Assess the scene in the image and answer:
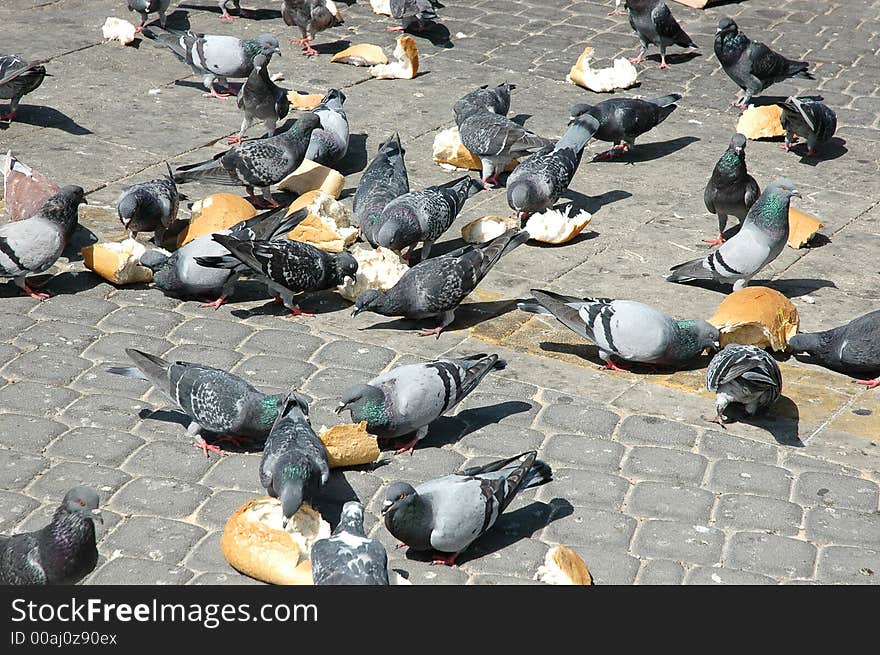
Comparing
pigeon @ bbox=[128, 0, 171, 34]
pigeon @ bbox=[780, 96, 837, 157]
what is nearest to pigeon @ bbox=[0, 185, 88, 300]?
pigeon @ bbox=[128, 0, 171, 34]

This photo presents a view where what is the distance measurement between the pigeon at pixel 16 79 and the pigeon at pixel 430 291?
4.74 meters

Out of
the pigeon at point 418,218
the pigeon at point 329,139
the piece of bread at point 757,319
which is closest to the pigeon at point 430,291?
the pigeon at point 418,218

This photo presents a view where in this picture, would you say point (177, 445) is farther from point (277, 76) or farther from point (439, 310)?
point (277, 76)

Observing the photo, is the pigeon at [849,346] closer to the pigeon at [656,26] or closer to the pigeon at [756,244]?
the pigeon at [756,244]

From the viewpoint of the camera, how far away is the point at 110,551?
525 centimetres

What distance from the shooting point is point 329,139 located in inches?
380

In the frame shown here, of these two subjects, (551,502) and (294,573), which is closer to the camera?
(294,573)

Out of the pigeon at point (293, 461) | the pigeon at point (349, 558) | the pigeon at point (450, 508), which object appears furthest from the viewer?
the pigeon at point (293, 461)

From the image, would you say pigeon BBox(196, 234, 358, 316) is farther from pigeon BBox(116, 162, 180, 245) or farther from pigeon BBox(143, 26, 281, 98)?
pigeon BBox(143, 26, 281, 98)

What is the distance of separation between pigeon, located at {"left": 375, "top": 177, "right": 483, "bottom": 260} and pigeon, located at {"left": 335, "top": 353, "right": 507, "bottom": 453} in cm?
196

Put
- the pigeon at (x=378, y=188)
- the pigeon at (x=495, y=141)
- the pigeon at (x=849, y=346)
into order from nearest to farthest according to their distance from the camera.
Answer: the pigeon at (x=849, y=346) → the pigeon at (x=378, y=188) → the pigeon at (x=495, y=141)

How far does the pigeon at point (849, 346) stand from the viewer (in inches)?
268

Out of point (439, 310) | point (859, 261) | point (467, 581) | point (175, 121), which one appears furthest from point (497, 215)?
point (467, 581)

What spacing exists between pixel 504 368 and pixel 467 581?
1953mm
